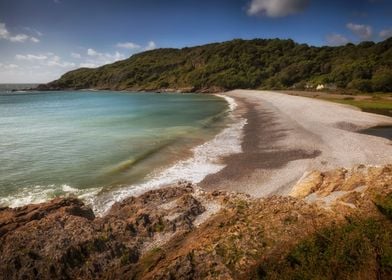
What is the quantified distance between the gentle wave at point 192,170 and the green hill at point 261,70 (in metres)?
63.7

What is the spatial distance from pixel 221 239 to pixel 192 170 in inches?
458

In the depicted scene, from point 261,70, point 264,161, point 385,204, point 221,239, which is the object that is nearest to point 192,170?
point 264,161

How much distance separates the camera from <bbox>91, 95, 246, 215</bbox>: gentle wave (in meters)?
16.0

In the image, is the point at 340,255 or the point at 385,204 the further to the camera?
the point at 385,204

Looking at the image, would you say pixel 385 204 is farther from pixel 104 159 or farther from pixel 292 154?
pixel 104 159

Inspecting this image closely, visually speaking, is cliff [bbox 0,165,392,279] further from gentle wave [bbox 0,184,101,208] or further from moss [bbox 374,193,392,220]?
gentle wave [bbox 0,184,101,208]

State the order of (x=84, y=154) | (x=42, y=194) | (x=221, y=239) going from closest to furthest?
(x=221, y=239) < (x=42, y=194) < (x=84, y=154)

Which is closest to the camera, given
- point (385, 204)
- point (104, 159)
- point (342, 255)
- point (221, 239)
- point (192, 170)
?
point (342, 255)

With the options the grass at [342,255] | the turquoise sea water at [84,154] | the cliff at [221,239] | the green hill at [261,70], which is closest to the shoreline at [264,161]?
the turquoise sea water at [84,154]

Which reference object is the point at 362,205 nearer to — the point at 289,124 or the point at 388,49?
the point at 289,124

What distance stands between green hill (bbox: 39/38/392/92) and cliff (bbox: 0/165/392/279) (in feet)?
249

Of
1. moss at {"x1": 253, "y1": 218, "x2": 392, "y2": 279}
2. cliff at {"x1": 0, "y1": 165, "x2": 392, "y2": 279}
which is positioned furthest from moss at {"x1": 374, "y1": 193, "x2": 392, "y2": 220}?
moss at {"x1": 253, "y1": 218, "x2": 392, "y2": 279}

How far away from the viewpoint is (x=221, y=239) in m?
8.67

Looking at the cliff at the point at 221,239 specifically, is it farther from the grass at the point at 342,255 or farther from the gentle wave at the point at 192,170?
the gentle wave at the point at 192,170
